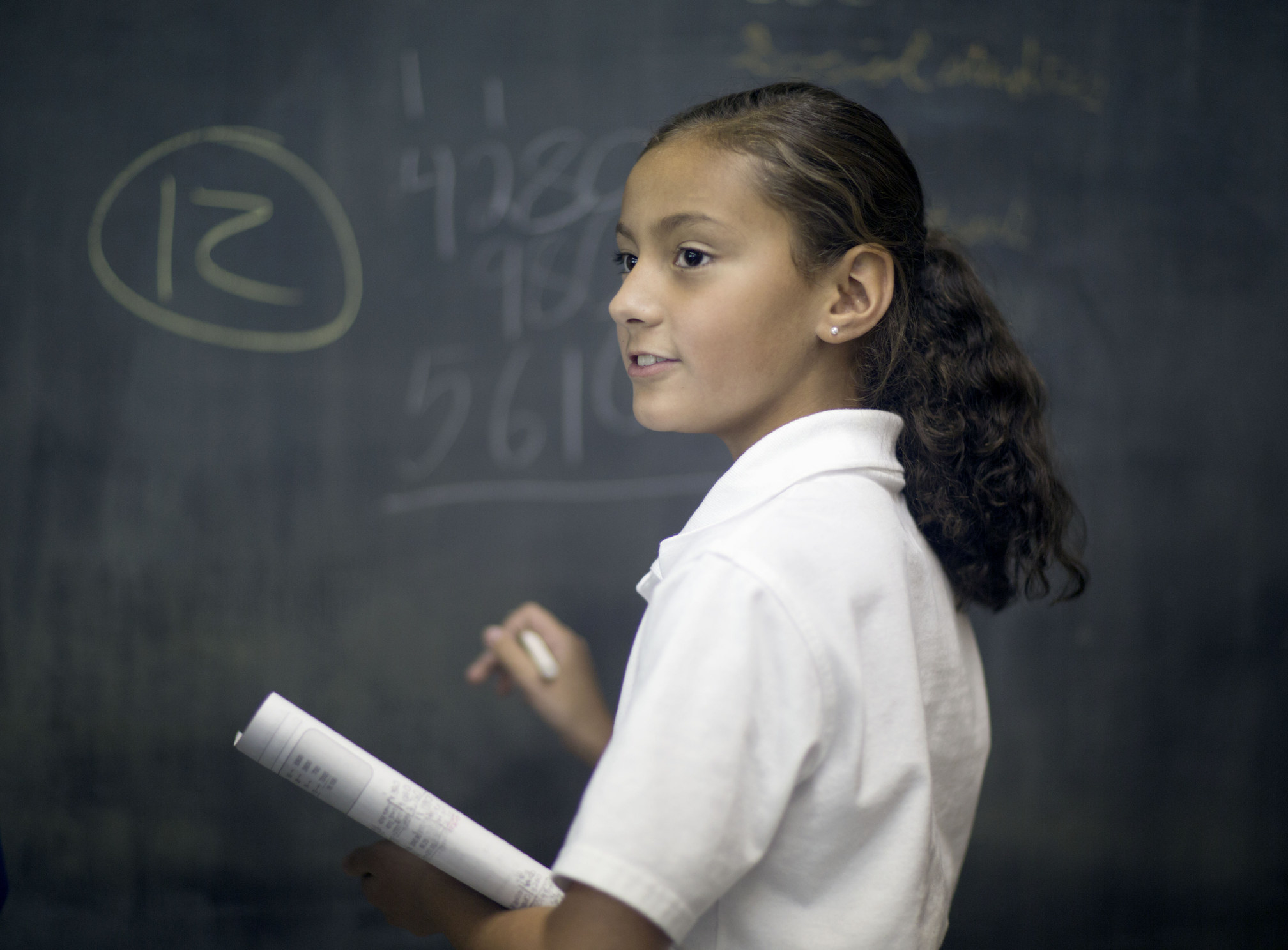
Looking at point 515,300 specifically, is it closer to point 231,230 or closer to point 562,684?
point 231,230

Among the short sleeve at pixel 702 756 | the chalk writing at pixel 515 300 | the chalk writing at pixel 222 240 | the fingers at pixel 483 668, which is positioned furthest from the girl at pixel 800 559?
the chalk writing at pixel 222 240

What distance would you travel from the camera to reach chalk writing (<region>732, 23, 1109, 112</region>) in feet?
3.74

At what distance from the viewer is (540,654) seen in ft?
2.77

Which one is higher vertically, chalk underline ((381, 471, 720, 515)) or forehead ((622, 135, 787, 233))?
forehead ((622, 135, 787, 233))

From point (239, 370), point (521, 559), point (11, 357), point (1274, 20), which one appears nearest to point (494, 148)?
point (239, 370)

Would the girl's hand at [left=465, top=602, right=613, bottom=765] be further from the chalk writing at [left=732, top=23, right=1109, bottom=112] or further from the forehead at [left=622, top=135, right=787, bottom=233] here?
→ the chalk writing at [left=732, top=23, right=1109, bottom=112]

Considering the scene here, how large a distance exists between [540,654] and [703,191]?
0.48 metres

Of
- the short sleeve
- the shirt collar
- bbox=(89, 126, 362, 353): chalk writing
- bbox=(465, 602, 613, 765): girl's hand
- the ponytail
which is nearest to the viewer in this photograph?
the short sleeve

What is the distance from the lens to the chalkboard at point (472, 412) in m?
1.09

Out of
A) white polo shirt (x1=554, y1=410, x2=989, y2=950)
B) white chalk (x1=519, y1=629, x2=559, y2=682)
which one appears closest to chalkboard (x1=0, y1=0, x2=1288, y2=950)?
white chalk (x1=519, y1=629, x2=559, y2=682)

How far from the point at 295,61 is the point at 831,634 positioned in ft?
3.46

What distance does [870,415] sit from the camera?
55 cm

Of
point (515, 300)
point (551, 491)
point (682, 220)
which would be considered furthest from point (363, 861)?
point (515, 300)

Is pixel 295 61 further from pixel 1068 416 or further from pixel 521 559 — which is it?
pixel 1068 416
